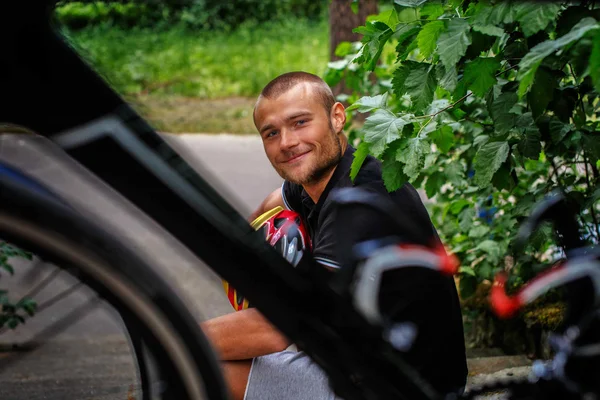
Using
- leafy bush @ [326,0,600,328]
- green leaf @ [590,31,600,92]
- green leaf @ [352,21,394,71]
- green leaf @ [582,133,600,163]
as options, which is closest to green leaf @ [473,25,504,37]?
leafy bush @ [326,0,600,328]

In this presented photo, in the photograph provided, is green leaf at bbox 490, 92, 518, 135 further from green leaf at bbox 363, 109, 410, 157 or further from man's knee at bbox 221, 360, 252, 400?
man's knee at bbox 221, 360, 252, 400

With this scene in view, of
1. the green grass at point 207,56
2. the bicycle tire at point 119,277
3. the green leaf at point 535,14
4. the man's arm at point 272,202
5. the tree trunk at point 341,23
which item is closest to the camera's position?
the bicycle tire at point 119,277

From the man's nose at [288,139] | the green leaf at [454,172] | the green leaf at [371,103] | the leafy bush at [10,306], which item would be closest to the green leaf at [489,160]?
the green leaf at [371,103]

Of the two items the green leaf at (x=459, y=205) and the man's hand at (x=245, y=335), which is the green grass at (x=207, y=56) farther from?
the man's hand at (x=245, y=335)

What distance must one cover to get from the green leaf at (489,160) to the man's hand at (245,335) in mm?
792

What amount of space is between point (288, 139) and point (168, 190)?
3.13 feet

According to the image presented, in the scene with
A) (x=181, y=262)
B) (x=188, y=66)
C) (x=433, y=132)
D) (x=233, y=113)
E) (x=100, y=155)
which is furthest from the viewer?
(x=188, y=66)

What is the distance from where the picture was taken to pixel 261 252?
63.1 inches

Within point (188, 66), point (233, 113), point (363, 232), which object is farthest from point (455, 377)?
point (188, 66)

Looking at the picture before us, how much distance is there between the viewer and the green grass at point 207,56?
1190 centimetres

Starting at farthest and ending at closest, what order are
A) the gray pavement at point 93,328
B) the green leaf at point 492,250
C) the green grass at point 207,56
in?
the green grass at point 207,56 → the green leaf at point 492,250 → the gray pavement at point 93,328

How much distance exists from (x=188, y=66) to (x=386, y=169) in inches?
448

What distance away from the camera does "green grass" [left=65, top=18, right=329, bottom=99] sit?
1190 centimetres

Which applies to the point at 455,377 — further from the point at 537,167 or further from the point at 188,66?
the point at 188,66
